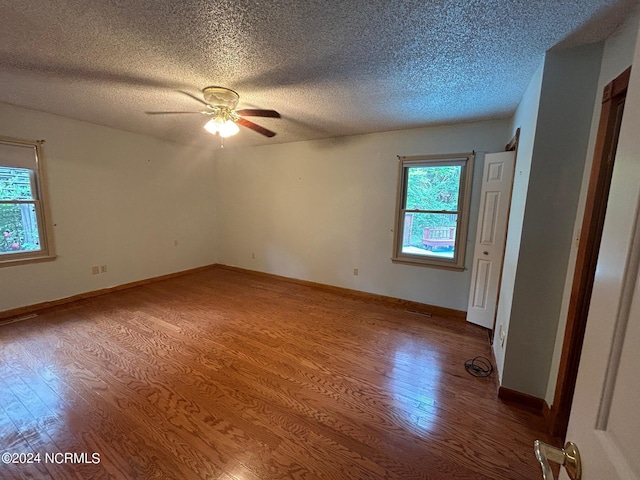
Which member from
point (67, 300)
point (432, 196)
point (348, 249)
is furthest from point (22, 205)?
point (432, 196)

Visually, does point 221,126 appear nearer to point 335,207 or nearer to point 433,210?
point 335,207

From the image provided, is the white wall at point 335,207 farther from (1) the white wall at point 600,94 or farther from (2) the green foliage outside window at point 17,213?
(2) the green foliage outside window at point 17,213

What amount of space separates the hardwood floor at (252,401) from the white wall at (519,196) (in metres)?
0.46

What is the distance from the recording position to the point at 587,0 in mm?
1256

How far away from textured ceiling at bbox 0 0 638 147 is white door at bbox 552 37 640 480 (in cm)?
132

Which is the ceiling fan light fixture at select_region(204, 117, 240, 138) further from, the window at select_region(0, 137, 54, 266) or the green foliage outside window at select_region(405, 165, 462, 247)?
the window at select_region(0, 137, 54, 266)

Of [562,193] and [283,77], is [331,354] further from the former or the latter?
[283,77]

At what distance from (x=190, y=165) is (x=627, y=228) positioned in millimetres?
5413

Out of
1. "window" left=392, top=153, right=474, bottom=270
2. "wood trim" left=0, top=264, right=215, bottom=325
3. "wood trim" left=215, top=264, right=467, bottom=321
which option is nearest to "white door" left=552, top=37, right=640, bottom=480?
"window" left=392, top=153, right=474, bottom=270

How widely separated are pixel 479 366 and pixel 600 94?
2147 millimetres

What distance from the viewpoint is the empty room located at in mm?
1376

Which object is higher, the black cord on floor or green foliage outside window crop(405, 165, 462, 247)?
green foliage outside window crop(405, 165, 462, 247)

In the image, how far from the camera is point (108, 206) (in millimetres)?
3822

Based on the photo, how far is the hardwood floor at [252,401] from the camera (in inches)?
56.9
